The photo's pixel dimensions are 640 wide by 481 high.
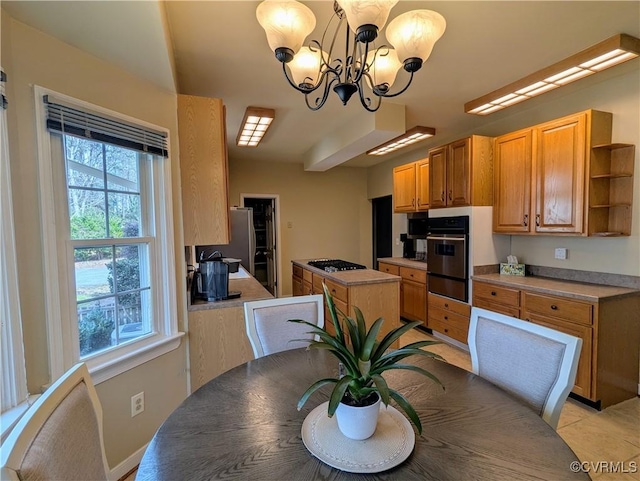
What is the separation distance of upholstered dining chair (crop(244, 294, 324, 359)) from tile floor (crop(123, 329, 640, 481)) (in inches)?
39.6

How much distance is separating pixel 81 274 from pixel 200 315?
2.62ft

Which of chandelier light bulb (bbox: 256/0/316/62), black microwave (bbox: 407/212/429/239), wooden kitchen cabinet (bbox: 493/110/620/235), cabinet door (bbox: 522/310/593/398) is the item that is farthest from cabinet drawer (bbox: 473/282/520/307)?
chandelier light bulb (bbox: 256/0/316/62)

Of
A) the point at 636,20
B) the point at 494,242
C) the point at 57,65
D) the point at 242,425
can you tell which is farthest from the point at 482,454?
the point at 494,242

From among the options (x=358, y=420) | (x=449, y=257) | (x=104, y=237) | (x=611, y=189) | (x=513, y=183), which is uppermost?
(x=513, y=183)

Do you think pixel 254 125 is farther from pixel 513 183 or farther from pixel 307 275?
pixel 513 183

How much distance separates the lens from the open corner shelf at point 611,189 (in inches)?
97.5

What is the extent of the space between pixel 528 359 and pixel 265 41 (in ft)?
7.43

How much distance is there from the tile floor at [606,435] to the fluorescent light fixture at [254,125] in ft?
11.6

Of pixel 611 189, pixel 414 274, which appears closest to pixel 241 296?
pixel 414 274

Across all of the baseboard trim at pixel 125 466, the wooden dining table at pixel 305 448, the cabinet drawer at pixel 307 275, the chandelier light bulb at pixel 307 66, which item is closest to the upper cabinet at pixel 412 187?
the cabinet drawer at pixel 307 275

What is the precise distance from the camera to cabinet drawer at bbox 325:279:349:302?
3.01 m

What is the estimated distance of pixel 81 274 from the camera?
1633mm

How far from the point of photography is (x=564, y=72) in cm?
231

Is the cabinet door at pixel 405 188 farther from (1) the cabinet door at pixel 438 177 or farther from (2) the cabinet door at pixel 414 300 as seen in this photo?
(2) the cabinet door at pixel 414 300
